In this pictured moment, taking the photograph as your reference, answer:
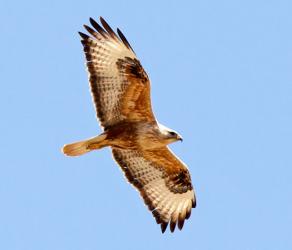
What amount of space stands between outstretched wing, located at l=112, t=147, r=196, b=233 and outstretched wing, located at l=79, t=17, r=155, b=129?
3.41ft

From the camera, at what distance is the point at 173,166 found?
17078 mm

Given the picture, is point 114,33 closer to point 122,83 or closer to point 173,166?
point 122,83

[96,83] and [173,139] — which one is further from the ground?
[96,83]

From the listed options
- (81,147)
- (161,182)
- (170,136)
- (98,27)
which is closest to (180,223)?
(161,182)

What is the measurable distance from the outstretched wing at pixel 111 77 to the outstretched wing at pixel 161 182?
3.41 feet

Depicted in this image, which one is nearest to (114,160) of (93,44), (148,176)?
(148,176)

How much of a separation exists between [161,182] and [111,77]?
2.38 metres

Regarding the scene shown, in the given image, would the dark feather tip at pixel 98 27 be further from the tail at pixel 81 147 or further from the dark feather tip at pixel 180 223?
the dark feather tip at pixel 180 223

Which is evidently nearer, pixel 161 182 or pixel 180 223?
pixel 180 223

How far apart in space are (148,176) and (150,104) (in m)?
1.77

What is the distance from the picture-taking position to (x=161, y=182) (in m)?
17.2

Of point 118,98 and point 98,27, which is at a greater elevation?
point 98,27

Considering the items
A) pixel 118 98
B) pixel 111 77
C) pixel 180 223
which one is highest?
pixel 111 77

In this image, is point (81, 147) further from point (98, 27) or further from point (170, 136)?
point (98, 27)
